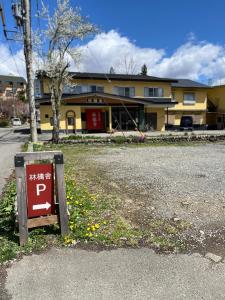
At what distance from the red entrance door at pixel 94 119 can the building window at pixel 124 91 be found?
3943mm

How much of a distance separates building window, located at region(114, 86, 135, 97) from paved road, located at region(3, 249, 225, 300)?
28.9 meters

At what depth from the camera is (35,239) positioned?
3.78 metres

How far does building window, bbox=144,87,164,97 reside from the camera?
32469 mm

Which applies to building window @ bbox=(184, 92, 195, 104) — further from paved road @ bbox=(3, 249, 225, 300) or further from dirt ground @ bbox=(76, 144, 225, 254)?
paved road @ bbox=(3, 249, 225, 300)

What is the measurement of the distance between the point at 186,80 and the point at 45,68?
24089 millimetres

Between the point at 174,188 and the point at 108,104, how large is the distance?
74.1 ft

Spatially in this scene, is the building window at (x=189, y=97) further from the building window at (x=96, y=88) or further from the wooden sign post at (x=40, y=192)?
the wooden sign post at (x=40, y=192)

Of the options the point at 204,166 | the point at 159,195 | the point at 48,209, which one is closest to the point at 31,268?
the point at 48,209

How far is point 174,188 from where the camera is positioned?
6391mm

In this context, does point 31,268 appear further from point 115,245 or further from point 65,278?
point 115,245

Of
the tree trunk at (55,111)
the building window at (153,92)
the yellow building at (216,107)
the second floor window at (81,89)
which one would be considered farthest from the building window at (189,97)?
the tree trunk at (55,111)

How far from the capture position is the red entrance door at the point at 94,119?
2870cm

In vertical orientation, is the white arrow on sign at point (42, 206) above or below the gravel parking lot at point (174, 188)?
above

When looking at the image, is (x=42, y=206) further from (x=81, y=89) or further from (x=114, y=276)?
(x=81, y=89)
